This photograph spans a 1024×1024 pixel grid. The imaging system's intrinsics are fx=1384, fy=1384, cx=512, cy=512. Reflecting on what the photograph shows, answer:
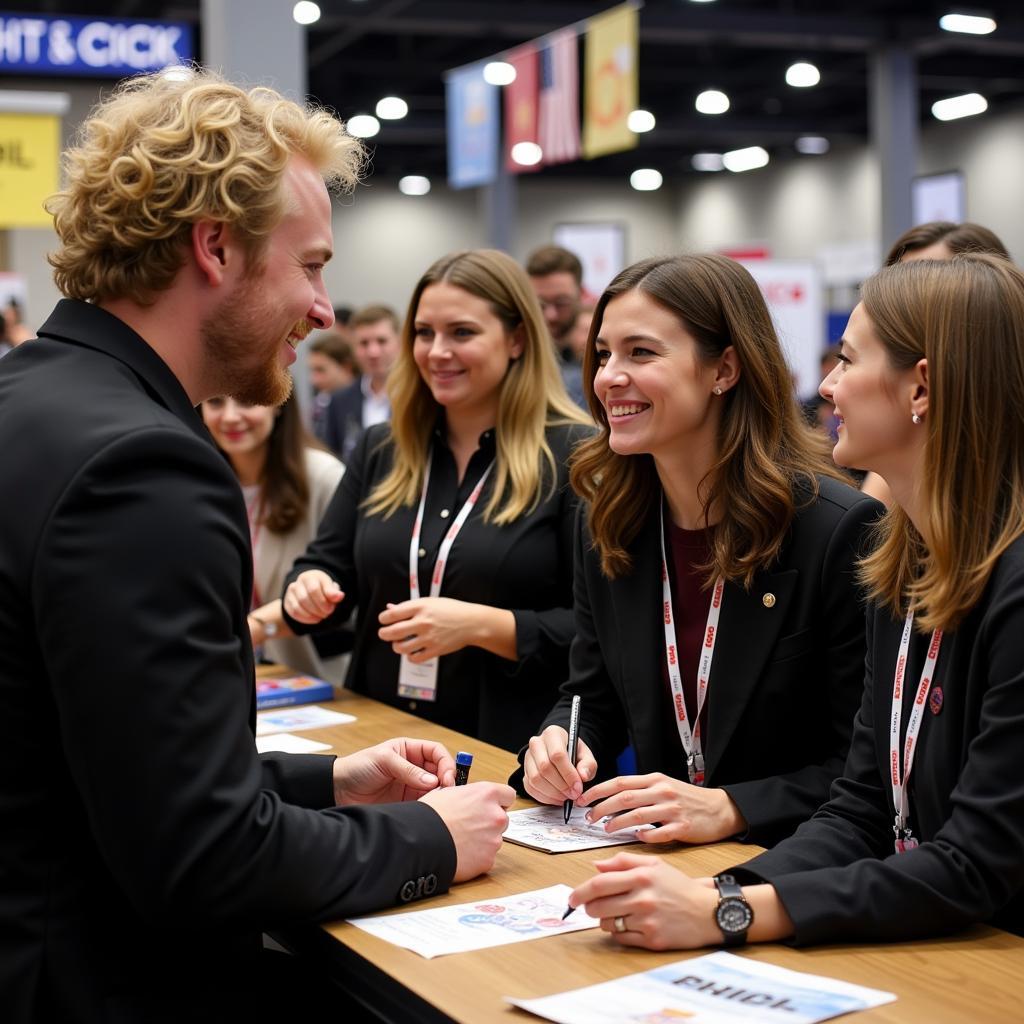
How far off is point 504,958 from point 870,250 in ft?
57.4

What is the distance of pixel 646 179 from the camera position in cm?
2259

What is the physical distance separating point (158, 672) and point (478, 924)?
0.59 m

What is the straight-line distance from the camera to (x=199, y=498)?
151 cm

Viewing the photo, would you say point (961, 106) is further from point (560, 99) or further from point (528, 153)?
point (560, 99)

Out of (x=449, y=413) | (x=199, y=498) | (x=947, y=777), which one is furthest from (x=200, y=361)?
(x=449, y=413)

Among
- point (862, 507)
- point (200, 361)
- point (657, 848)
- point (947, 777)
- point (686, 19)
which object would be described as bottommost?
point (657, 848)

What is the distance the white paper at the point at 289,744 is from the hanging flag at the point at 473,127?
8123 millimetres

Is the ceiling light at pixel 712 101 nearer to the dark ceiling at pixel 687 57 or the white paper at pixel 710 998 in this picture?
the dark ceiling at pixel 687 57

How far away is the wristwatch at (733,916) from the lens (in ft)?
5.60

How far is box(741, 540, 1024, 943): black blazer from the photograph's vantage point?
1.74 m

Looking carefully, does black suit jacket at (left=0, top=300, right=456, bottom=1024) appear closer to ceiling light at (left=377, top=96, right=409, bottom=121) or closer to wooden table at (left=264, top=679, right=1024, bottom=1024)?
wooden table at (left=264, top=679, right=1024, bottom=1024)

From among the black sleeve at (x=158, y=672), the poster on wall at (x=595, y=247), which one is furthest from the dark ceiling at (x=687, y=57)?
the black sleeve at (x=158, y=672)

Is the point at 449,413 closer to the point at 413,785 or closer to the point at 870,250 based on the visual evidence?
the point at 413,785

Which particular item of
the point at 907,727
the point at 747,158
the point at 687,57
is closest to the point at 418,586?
the point at 907,727
